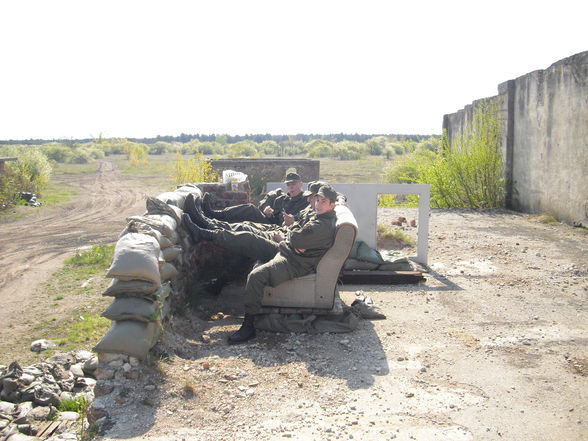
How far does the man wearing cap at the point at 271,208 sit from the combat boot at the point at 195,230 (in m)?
0.88

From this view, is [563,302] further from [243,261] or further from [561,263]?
[243,261]

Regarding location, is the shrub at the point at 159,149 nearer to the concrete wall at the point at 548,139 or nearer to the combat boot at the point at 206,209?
the concrete wall at the point at 548,139

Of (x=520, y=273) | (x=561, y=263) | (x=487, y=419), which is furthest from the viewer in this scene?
(x=561, y=263)

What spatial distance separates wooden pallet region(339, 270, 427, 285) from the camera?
844cm

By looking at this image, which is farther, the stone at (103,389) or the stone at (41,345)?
the stone at (41,345)

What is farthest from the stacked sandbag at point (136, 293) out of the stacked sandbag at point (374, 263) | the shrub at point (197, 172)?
the shrub at point (197, 172)

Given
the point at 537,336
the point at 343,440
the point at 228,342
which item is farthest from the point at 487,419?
the point at 228,342

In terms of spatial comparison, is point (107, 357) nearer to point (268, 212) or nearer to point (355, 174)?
point (268, 212)

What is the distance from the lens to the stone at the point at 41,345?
6.70 meters

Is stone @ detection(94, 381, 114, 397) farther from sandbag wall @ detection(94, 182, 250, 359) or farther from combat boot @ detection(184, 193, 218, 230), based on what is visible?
combat boot @ detection(184, 193, 218, 230)

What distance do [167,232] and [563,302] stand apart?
15.4ft

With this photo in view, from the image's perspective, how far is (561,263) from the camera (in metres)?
9.50

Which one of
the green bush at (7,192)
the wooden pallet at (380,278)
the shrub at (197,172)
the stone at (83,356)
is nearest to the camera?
the stone at (83,356)

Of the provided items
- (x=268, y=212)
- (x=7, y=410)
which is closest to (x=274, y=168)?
(x=268, y=212)
